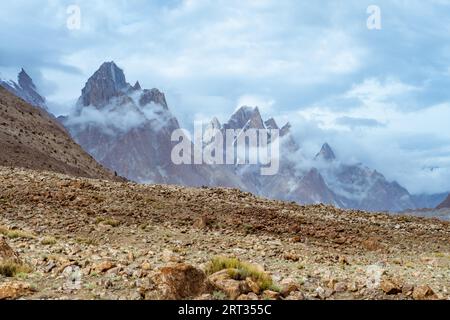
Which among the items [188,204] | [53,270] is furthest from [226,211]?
[53,270]

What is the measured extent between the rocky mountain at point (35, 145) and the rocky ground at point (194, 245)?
27.6m

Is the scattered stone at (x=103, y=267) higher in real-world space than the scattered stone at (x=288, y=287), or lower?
higher

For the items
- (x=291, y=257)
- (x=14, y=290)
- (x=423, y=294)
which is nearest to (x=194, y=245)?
(x=291, y=257)

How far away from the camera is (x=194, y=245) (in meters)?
20.2

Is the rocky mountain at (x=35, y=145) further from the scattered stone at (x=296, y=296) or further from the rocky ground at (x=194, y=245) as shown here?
the scattered stone at (x=296, y=296)

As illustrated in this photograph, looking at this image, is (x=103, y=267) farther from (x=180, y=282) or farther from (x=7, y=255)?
(x=7, y=255)

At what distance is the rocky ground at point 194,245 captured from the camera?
1184 cm

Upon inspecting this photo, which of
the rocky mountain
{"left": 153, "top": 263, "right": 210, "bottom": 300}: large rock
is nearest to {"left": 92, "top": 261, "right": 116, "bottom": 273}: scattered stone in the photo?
{"left": 153, "top": 263, "right": 210, "bottom": 300}: large rock

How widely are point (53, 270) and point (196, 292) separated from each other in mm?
4363

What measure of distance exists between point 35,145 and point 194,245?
60978mm

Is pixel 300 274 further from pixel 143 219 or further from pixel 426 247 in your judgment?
pixel 426 247

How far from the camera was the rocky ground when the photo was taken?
1184 cm

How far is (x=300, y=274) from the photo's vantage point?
46.4 ft

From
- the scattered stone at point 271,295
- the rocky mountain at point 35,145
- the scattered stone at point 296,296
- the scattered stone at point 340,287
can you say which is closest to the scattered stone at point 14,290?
the scattered stone at point 271,295
